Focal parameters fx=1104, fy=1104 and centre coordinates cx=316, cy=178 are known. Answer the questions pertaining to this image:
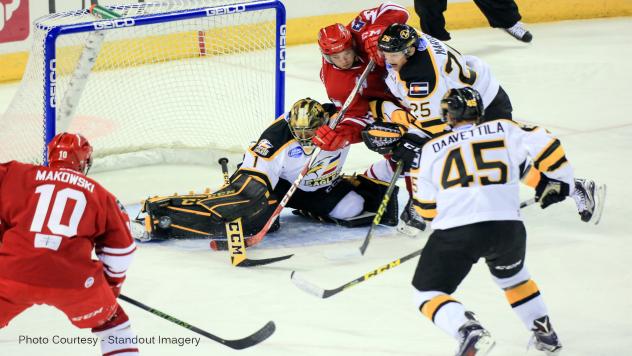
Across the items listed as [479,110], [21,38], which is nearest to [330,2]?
[21,38]

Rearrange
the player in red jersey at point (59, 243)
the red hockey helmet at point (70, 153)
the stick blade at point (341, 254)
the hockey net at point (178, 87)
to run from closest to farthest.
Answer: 1. the player in red jersey at point (59, 243)
2. the red hockey helmet at point (70, 153)
3. the stick blade at point (341, 254)
4. the hockey net at point (178, 87)

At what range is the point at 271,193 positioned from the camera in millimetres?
4629

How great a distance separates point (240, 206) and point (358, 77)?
0.74 meters

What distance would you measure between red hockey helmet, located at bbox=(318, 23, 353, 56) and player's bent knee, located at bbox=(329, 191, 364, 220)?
2.12ft

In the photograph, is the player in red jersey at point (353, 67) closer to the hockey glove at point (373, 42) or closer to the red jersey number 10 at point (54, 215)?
the hockey glove at point (373, 42)

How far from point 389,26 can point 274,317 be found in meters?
1.28

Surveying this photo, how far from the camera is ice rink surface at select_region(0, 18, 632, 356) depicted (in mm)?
3613

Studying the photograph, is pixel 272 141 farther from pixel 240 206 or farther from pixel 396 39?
pixel 396 39

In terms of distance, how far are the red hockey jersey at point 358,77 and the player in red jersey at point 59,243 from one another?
1.82 meters

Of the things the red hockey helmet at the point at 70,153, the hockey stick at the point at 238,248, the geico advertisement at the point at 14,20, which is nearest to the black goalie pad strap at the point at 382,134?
the hockey stick at the point at 238,248

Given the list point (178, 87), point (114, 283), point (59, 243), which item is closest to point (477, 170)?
point (114, 283)

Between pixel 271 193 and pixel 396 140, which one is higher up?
pixel 396 140

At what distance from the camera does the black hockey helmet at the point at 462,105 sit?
10.8 ft

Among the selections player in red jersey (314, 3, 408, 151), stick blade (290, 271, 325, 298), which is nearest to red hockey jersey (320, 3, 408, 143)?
player in red jersey (314, 3, 408, 151)
